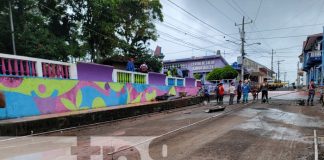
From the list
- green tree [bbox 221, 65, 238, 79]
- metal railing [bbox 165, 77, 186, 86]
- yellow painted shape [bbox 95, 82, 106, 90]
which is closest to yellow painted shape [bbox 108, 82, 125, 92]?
yellow painted shape [bbox 95, 82, 106, 90]

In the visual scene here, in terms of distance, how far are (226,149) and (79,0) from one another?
20.1 m

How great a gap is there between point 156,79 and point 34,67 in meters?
10.4

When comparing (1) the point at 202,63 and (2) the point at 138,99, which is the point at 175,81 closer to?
(2) the point at 138,99

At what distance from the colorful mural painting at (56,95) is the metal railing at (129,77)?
0.30 m

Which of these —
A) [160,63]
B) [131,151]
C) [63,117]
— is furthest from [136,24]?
[131,151]

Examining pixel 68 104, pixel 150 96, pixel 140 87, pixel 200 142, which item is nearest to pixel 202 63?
pixel 150 96

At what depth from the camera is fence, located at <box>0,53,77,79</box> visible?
9.31 m

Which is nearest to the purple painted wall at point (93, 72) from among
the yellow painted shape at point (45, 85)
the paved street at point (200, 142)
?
the yellow painted shape at point (45, 85)

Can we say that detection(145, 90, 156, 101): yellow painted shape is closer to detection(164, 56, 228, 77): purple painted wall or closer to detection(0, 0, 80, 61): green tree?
detection(0, 0, 80, 61): green tree

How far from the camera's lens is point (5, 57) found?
9156mm

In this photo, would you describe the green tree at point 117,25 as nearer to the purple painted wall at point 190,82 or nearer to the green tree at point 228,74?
the purple painted wall at point 190,82

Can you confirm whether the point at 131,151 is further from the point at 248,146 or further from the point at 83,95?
the point at 83,95

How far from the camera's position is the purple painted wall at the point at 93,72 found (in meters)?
12.7

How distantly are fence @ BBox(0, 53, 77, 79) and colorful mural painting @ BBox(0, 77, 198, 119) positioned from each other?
26 cm
